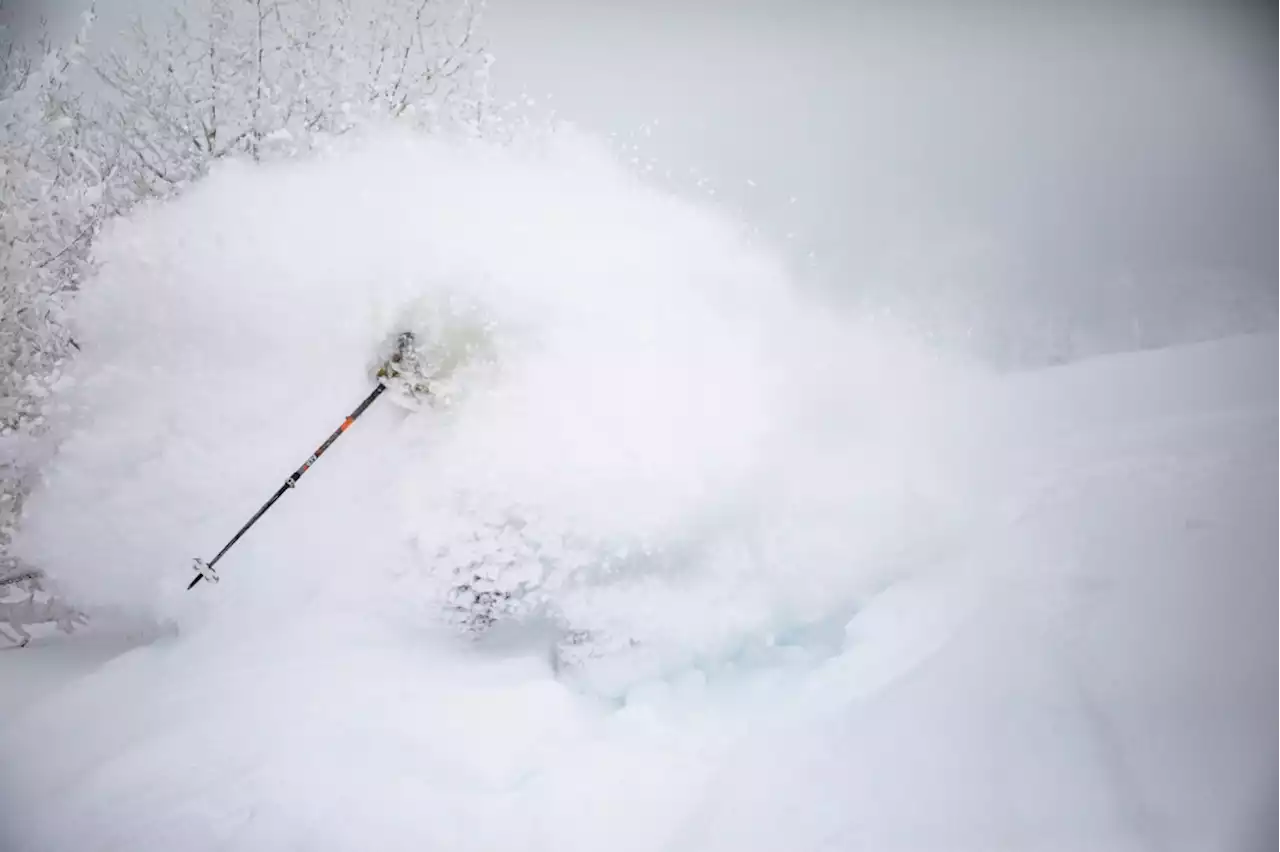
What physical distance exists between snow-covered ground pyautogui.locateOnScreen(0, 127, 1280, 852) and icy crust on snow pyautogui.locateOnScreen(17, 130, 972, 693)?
0.05ft

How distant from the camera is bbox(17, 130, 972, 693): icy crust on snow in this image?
8.82 feet

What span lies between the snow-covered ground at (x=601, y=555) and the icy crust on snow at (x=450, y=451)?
0.05 feet

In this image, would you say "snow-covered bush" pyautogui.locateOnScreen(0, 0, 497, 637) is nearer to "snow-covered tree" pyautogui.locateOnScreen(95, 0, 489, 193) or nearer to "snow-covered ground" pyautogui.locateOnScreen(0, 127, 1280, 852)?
"snow-covered tree" pyautogui.locateOnScreen(95, 0, 489, 193)

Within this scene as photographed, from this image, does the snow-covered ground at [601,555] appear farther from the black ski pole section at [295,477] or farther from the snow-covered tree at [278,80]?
the snow-covered tree at [278,80]

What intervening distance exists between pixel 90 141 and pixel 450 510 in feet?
9.16

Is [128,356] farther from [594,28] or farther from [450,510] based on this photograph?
[594,28]

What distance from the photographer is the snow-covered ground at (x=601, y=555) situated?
1863 millimetres

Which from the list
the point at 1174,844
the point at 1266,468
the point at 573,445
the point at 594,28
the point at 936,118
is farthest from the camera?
the point at 936,118

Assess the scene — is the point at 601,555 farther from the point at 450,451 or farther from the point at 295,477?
the point at 295,477

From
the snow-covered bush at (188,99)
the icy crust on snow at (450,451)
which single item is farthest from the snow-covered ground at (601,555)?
the snow-covered bush at (188,99)

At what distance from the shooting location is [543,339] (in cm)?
283

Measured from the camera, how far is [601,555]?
9.06 feet

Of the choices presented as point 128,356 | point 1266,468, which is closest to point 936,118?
point 1266,468

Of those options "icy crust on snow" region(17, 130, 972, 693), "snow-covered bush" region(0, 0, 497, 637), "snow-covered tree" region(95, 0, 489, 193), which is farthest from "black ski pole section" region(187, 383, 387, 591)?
"snow-covered tree" region(95, 0, 489, 193)
